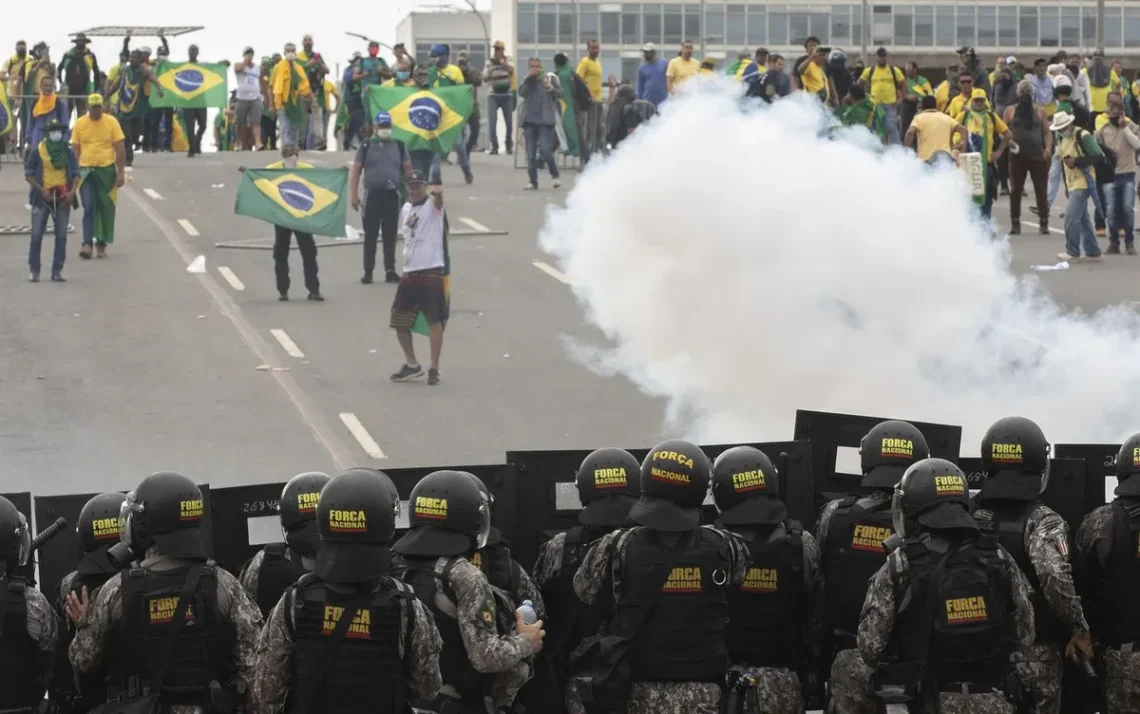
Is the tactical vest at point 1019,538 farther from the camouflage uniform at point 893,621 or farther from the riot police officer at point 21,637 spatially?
the riot police officer at point 21,637

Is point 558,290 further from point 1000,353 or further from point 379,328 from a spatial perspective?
point 1000,353

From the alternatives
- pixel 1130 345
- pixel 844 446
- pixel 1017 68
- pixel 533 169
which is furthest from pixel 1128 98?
pixel 844 446

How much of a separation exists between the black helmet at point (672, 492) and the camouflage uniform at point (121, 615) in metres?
1.58

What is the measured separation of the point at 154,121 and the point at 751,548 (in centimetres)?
3111

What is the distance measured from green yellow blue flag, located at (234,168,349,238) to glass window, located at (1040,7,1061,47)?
61.9 meters

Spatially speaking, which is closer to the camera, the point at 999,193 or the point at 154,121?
the point at 999,193

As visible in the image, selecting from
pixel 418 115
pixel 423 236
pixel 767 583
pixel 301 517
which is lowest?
pixel 767 583

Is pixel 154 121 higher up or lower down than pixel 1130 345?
higher up

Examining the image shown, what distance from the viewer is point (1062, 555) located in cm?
Result: 721

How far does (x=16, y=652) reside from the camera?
6512mm

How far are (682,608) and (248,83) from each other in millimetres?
28703

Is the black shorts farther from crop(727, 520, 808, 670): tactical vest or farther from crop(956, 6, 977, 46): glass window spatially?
crop(956, 6, 977, 46): glass window

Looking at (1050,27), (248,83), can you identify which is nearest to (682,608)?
(248,83)

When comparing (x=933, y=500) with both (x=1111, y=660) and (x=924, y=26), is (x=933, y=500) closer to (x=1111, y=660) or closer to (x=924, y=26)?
(x=1111, y=660)
